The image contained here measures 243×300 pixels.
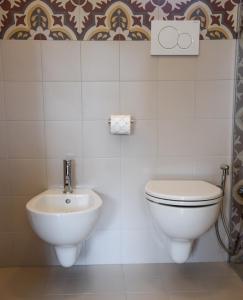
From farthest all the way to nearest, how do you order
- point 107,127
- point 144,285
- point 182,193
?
point 107,127, point 144,285, point 182,193

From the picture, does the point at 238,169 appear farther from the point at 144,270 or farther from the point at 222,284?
the point at 144,270

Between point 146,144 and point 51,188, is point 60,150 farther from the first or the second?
point 146,144

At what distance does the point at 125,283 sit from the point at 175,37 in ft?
4.78

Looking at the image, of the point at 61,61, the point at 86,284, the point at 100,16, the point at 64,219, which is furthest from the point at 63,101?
the point at 86,284

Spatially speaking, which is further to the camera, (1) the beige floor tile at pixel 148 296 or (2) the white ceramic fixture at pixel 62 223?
(1) the beige floor tile at pixel 148 296

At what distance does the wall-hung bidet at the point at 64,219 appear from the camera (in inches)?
55.2

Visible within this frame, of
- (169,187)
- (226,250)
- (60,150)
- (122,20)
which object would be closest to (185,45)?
(122,20)

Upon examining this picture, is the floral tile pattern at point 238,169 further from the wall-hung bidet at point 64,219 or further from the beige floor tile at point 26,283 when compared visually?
the beige floor tile at point 26,283

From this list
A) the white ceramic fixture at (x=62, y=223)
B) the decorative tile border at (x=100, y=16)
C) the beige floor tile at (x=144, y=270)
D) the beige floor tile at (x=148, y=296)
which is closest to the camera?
the white ceramic fixture at (x=62, y=223)

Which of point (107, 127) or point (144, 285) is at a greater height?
point (107, 127)

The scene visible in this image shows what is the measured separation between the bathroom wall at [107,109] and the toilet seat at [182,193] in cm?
17

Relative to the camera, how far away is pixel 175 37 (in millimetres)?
1724

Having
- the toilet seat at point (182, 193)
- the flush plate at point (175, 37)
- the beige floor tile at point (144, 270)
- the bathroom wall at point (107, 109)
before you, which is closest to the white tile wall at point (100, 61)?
the bathroom wall at point (107, 109)

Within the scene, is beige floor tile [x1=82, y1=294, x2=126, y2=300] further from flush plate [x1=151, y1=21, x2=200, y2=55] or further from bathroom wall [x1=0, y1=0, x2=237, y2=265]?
flush plate [x1=151, y1=21, x2=200, y2=55]
